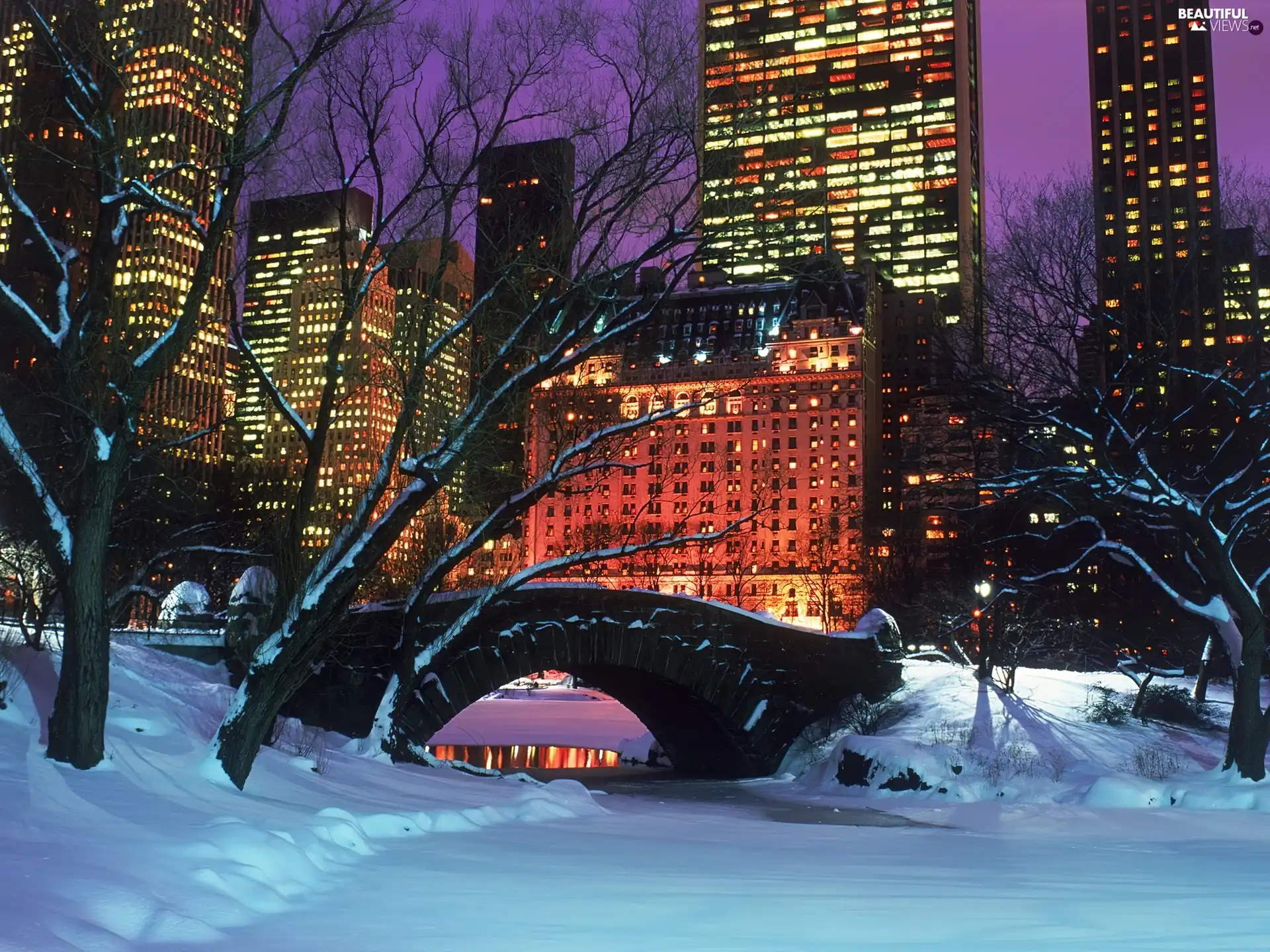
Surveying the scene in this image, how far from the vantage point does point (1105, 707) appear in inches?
1372

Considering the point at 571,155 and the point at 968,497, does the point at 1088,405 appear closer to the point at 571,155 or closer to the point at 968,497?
the point at 968,497

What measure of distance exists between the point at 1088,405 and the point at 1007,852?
43.2 ft

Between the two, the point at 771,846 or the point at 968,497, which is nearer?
the point at 771,846

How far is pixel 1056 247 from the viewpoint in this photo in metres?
26.0

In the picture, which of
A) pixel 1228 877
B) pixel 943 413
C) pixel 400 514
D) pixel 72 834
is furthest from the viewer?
pixel 943 413

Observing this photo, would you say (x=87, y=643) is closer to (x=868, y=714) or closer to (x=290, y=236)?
(x=290, y=236)

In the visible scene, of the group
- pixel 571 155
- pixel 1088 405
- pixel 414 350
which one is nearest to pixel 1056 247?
pixel 1088 405

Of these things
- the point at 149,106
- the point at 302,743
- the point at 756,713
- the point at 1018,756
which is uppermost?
the point at 149,106

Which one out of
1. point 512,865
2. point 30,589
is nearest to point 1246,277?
point 512,865

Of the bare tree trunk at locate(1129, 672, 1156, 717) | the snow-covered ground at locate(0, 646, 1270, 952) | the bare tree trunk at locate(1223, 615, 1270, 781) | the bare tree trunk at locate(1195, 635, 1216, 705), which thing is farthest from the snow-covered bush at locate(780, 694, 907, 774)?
the snow-covered ground at locate(0, 646, 1270, 952)

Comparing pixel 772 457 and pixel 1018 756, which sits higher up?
pixel 772 457

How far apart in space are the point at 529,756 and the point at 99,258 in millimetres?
34105

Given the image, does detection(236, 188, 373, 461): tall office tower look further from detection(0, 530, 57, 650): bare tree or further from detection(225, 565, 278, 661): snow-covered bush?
detection(225, 565, 278, 661): snow-covered bush

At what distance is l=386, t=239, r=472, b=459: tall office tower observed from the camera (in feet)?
55.9
